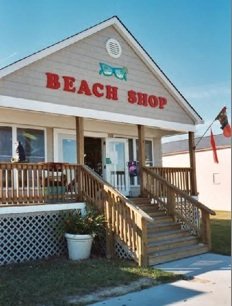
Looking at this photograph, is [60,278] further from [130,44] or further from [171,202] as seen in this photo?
[130,44]

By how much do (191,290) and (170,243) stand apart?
3154 millimetres

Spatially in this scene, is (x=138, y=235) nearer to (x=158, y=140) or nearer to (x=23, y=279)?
(x=23, y=279)

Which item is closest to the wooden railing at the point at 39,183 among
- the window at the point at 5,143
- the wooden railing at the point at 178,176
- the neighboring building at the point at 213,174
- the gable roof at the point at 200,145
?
the window at the point at 5,143

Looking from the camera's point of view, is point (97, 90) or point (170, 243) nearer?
point (170, 243)

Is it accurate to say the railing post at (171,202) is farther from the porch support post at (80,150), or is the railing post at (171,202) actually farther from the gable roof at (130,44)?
the gable roof at (130,44)

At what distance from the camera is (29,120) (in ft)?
43.1

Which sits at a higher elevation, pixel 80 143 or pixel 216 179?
pixel 80 143

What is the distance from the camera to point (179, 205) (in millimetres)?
13461

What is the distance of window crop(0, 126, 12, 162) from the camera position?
41.4 ft

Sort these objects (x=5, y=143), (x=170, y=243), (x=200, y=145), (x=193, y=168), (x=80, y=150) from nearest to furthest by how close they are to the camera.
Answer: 1. (x=170, y=243)
2. (x=80, y=150)
3. (x=5, y=143)
4. (x=193, y=168)
5. (x=200, y=145)

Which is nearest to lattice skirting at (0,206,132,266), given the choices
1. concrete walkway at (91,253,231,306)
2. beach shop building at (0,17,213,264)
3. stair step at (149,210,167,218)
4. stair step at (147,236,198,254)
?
beach shop building at (0,17,213,264)

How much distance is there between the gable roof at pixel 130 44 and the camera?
36.9ft

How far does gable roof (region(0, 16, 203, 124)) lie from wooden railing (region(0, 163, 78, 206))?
2534mm

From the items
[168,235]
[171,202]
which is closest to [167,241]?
[168,235]
